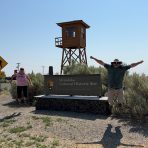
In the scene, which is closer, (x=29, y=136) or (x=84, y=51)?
(x=29, y=136)

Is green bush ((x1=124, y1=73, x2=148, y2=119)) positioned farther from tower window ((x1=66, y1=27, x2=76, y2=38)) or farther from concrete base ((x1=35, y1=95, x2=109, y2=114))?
tower window ((x1=66, y1=27, x2=76, y2=38))

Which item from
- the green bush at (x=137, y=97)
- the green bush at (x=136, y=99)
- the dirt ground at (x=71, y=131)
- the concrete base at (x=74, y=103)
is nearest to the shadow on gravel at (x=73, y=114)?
the dirt ground at (x=71, y=131)

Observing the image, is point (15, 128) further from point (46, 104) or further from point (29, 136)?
point (46, 104)

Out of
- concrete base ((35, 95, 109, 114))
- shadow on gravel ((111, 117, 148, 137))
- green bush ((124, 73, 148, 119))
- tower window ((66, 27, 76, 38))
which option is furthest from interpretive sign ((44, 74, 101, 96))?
tower window ((66, 27, 76, 38))

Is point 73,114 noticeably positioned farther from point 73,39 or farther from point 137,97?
point 73,39

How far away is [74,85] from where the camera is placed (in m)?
13.2

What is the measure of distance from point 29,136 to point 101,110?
3.93 metres

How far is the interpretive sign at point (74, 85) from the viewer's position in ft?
41.7

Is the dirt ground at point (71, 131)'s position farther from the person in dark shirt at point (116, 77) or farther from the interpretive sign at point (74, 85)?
the interpretive sign at point (74, 85)

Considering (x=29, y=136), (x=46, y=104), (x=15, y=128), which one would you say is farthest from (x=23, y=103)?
(x=29, y=136)

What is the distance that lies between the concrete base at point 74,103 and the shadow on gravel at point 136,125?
3.20 ft

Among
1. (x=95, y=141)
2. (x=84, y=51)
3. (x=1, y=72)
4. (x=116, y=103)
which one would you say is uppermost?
(x=84, y=51)

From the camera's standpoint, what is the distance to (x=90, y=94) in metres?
12.8

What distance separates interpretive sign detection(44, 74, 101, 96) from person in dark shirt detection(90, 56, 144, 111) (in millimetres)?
1380
